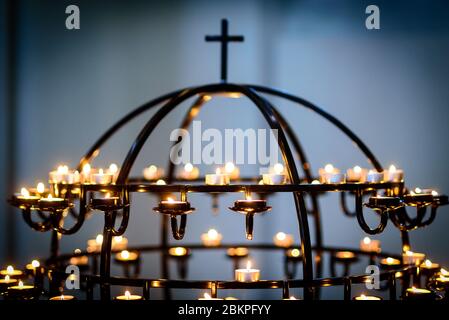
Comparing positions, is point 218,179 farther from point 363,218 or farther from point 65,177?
point 65,177

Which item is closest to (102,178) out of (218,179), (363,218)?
(218,179)

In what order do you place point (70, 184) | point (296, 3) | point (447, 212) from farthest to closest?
1. point (296, 3)
2. point (447, 212)
3. point (70, 184)

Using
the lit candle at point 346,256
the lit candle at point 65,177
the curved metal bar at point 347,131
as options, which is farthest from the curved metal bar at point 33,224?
the lit candle at point 346,256

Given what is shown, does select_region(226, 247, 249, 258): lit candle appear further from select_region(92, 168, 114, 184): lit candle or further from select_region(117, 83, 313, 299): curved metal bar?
select_region(92, 168, 114, 184): lit candle

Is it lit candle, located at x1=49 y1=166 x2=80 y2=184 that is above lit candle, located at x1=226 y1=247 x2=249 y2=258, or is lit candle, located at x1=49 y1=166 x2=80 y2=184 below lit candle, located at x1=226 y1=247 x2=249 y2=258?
above

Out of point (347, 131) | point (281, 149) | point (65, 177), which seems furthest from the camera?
point (347, 131)

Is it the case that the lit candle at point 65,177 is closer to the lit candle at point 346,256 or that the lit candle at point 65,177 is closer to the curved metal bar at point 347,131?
the curved metal bar at point 347,131

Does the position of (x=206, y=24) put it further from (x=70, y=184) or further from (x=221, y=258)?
(x=70, y=184)

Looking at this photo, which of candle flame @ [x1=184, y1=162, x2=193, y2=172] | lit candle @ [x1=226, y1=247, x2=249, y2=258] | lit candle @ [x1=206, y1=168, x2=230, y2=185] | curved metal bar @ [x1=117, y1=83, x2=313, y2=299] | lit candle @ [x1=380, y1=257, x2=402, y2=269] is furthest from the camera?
lit candle @ [x1=226, y1=247, x2=249, y2=258]

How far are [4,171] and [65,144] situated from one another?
0.55 metres

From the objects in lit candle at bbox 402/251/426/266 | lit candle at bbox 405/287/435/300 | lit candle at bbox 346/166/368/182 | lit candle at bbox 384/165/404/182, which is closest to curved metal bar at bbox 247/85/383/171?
lit candle at bbox 346/166/368/182

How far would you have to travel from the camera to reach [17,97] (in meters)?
5.35

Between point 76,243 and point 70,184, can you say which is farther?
point 76,243
